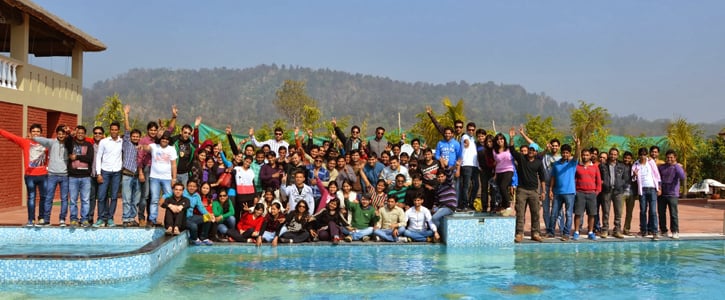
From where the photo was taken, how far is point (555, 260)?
9.38 metres

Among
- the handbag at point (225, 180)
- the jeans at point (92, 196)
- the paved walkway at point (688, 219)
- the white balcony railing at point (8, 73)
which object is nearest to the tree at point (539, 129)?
the paved walkway at point (688, 219)

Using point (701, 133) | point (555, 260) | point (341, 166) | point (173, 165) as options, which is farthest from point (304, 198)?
point (701, 133)

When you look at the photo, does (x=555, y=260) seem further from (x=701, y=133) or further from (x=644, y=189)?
(x=701, y=133)

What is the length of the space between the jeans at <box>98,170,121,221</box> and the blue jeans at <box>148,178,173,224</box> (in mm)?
536

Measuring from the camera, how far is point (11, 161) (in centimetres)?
1519

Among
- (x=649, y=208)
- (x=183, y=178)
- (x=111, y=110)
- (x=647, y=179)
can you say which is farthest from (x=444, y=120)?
(x=183, y=178)

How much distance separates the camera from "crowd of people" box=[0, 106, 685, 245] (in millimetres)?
9531

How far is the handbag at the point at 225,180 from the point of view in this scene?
1017 cm

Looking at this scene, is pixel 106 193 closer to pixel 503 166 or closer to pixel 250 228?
pixel 250 228

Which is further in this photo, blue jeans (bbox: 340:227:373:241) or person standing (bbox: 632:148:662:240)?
person standing (bbox: 632:148:662:240)

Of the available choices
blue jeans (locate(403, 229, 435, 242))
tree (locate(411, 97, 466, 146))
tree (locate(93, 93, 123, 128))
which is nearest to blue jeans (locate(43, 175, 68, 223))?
blue jeans (locate(403, 229, 435, 242))

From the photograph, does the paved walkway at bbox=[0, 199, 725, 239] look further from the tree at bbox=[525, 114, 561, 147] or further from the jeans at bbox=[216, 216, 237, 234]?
the tree at bbox=[525, 114, 561, 147]

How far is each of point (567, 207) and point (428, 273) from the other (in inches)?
140

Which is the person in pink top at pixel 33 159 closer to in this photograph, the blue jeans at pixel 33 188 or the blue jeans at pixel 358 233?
the blue jeans at pixel 33 188
